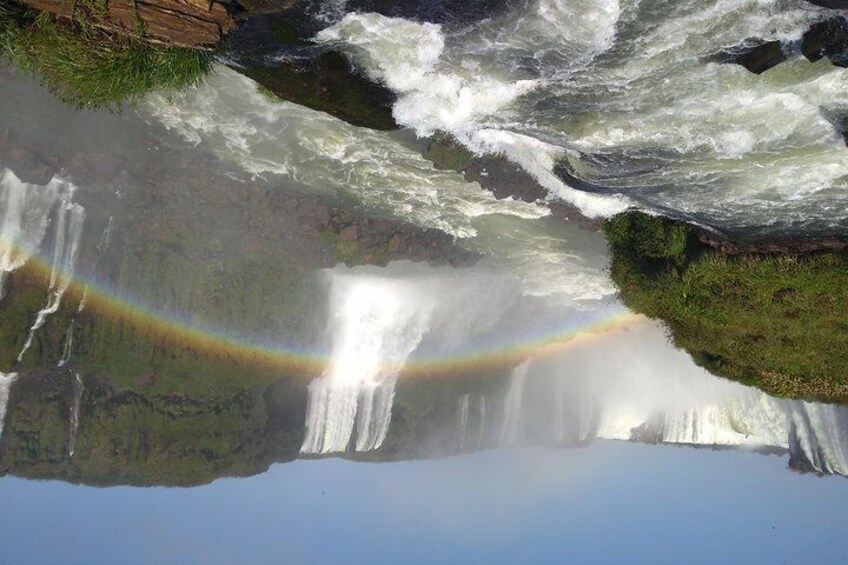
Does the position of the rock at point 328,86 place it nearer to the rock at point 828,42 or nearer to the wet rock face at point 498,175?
the rock at point 828,42

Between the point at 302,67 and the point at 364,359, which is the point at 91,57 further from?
the point at 364,359

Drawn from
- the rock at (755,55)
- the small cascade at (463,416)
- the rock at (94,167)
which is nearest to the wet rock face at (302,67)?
the rock at (755,55)

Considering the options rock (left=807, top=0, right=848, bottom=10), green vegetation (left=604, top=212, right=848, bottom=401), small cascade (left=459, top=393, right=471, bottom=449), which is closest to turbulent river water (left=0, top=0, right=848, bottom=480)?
rock (left=807, top=0, right=848, bottom=10)

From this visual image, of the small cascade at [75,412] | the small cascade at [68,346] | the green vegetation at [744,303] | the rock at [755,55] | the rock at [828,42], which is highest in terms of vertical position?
the rock at [755,55]

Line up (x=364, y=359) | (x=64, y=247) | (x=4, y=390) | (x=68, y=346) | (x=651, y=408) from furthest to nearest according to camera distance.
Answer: (x=364, y=359) < (x=651, y=408) < (x=64, y=247) < (x=68, y=346) < (x=4, y=390)

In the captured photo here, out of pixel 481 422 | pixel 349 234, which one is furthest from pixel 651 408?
pixel 349 234

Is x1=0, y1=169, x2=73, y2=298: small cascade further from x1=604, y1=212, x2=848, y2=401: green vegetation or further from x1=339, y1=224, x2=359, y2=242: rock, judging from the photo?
x1=604, y1=212, x2=848, y2=401: green vegetation

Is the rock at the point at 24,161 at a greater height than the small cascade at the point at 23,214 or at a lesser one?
greater
